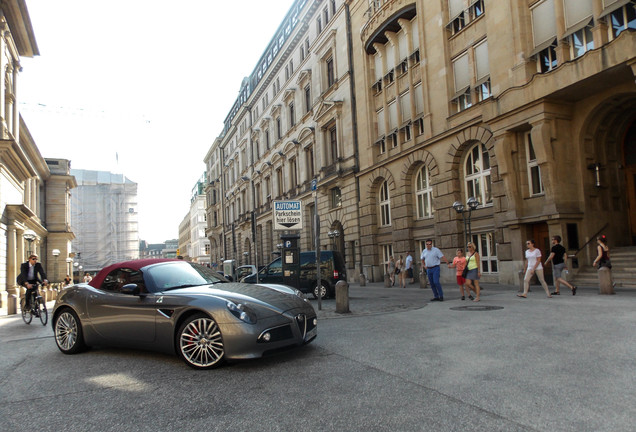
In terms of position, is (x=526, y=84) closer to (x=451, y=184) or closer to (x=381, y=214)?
(x=451, y=184)

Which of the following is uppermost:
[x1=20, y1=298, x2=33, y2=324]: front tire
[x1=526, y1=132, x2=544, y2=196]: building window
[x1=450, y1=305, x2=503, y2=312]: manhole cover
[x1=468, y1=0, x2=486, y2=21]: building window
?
[x1=468, y1=0, x2=486, y2=21]: building window

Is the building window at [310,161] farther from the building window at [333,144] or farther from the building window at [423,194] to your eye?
the building window at [423,194]

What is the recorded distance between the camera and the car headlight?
5.56 metres

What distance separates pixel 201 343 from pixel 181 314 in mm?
459

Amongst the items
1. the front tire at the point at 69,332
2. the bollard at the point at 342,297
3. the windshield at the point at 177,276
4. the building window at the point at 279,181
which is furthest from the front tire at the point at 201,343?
the building window at the point at 279,181

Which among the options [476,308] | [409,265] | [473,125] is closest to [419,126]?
[473,125]

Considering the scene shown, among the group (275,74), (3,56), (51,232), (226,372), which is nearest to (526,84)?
(226,372)

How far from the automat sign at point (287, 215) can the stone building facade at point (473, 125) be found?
9.13 m

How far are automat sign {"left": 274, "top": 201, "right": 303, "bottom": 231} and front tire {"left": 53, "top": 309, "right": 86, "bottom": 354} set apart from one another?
17.6 ft

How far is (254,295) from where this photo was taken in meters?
6.16

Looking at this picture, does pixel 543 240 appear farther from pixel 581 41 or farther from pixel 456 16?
pixel 456 16

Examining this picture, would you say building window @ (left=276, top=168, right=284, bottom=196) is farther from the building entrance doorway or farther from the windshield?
the windshield

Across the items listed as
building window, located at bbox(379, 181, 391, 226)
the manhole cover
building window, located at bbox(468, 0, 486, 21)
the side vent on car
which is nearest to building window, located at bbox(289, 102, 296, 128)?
building window, located at bbox(379, 181, 391, 226)

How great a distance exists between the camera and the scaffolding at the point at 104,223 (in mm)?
61750
